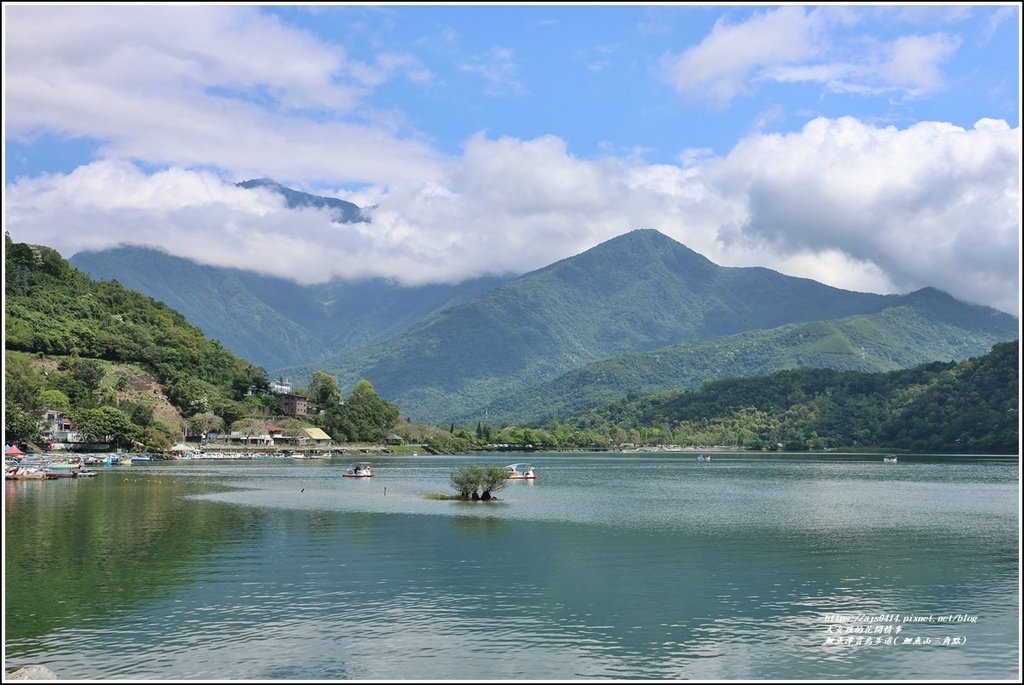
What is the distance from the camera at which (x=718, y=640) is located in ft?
89.7

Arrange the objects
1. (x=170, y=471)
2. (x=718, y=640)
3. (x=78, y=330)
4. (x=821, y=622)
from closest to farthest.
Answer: (x=718, y=640)
(x=821, y=622)
(x=170, y=471)
(x=78, y=330)

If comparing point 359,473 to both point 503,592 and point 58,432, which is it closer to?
point 58,432

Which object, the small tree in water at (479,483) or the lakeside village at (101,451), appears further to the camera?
the lakeside village at (101,451)

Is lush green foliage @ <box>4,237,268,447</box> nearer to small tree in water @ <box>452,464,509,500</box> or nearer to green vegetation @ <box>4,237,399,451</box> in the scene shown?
green vegetation @ <box>4,237,399,451</box>

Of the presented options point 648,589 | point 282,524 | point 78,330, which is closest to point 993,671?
point 648,589

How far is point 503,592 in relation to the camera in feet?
114

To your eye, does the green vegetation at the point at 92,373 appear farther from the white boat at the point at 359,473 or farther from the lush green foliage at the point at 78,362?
the white boat at the point at 359,473

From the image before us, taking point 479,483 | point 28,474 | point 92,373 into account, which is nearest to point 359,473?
point 28,474

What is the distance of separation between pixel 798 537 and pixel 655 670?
30194mm

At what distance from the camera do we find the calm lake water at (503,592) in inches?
989

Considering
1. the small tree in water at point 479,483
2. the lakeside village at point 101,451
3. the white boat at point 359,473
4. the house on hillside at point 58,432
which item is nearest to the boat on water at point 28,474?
the lakeside village at point 101,451

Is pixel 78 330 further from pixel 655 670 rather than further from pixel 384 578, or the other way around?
pixel 655 670

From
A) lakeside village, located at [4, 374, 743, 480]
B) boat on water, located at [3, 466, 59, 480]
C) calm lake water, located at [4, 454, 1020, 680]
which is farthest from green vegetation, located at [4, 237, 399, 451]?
calm lake water, located at [4, 454, 1020, 680]

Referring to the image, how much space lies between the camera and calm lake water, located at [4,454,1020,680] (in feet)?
82.4
